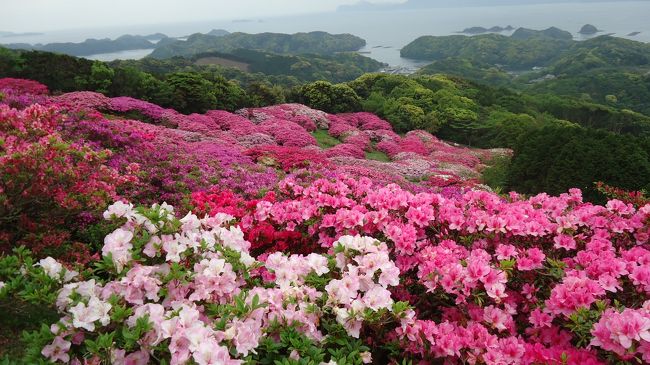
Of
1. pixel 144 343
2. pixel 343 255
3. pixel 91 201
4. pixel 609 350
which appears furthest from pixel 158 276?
pixel 609 350

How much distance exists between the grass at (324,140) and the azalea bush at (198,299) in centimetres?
1561

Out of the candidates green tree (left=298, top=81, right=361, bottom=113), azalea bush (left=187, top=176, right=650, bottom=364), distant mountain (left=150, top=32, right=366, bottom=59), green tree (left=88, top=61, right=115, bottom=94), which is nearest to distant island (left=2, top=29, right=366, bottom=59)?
distant mountain (left=150, top=32, right=366, bottom=59)

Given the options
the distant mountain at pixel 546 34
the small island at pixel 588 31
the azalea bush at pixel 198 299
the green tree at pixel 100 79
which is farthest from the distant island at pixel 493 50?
the azalea bush at pixel 198 299

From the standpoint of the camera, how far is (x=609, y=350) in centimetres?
253

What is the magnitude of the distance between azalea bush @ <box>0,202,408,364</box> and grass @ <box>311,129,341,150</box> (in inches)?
615

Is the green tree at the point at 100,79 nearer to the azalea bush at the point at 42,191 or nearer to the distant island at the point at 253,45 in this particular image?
the azalea bush at the point at 42,191

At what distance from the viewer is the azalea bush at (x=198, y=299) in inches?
87.4

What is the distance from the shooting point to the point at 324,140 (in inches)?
779

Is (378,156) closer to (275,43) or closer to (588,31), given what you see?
(275,43)

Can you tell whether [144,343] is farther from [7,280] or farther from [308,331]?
[7,280]

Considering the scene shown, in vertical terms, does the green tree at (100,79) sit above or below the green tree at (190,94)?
above

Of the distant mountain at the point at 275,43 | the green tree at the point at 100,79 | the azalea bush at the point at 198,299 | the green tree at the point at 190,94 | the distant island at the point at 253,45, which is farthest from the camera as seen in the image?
the distant mountain at the point at 275,43

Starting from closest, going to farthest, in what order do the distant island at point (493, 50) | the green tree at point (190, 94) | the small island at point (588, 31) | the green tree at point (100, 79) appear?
the green tree at point (100, 79)
the green tree at point (190, 94)
the distant island at point (493, 50)
the small island at point (588, 31)

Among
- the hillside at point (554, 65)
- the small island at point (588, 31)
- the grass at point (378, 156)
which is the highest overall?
the small island at point (588, 31)
